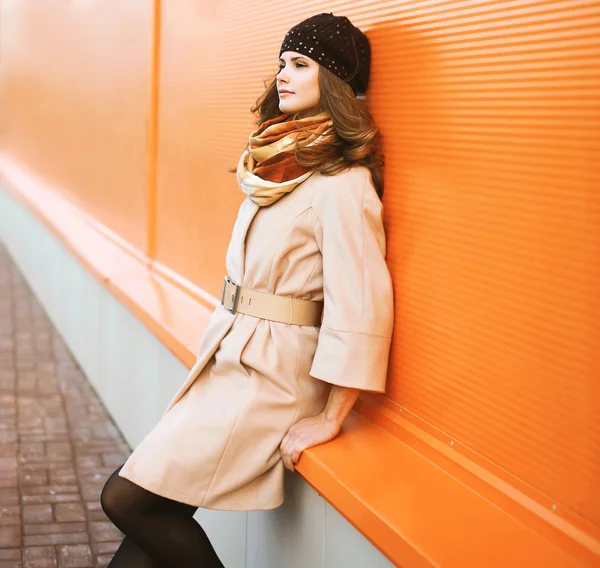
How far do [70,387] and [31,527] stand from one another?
76.3 inches

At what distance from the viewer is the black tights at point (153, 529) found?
2.29 metres

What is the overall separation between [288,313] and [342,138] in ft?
1.65

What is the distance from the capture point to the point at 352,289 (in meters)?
2.10

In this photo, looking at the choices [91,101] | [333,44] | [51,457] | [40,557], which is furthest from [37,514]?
[91,101]

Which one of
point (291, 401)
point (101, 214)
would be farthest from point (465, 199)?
point (101, 214)

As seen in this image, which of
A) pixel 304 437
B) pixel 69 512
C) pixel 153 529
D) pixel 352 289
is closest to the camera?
pixel 352 289

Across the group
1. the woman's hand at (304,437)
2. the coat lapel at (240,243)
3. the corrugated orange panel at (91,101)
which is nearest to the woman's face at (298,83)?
the coat lapel at (240,243)

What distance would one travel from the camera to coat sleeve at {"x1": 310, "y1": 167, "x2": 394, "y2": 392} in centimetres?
208

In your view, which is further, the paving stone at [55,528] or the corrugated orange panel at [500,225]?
the paving stone at [55,528]

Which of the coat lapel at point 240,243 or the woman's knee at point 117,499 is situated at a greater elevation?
the coat lapel at point 240,243

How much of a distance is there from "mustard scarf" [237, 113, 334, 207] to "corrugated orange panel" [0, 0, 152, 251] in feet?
8.58

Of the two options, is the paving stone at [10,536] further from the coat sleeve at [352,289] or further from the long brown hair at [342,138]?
the long brown hair at [342,138]

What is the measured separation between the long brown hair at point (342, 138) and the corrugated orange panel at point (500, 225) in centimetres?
6

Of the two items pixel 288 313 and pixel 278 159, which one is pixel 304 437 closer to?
pixel 288 313
